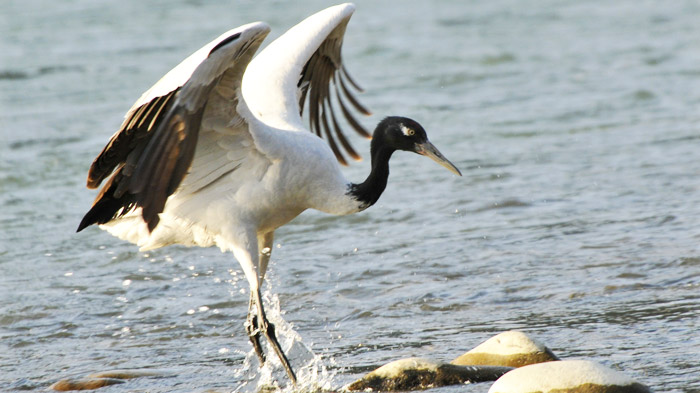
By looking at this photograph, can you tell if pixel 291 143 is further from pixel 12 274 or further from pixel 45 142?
pixel 45 142

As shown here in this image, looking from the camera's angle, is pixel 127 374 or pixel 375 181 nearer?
pixel 127 374

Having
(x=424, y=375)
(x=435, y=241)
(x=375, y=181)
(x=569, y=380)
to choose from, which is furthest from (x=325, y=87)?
(x=569, y=380)

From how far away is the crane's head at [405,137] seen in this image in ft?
20.3

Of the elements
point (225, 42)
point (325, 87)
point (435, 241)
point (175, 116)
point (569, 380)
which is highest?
point (225, 42)

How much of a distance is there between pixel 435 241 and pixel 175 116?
3.11 metres

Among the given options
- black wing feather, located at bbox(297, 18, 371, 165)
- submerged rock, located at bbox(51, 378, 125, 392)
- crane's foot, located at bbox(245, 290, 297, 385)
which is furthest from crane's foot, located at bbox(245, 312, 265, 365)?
black wing feather, located at bbox(297, 18, 371, 165)

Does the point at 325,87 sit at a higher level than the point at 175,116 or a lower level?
lower

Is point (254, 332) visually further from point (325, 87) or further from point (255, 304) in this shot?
point (325, 87)

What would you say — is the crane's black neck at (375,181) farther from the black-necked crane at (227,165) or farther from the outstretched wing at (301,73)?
the outstretched wing at (301,73)

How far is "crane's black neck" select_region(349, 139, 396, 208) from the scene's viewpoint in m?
6.05

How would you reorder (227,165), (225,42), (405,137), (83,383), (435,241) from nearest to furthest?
(225,42) < (83,383) < (227,165) < (405,137) < (435,241)

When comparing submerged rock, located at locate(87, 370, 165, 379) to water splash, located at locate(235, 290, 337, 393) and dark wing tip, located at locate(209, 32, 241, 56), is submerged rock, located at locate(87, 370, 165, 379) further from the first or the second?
dark wing tip, located at locate(209, 32, 241, 56)

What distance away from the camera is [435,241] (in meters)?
7.85

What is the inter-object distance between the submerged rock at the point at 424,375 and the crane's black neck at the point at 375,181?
3.83ft
